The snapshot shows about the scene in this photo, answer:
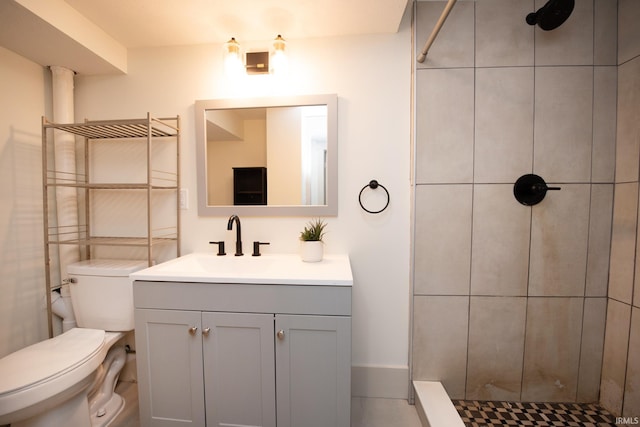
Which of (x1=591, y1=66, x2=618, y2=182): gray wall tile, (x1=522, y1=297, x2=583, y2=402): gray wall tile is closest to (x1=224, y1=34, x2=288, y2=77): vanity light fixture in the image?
(x1=591, y1=66, x2=618, y2=182): gray wall tile

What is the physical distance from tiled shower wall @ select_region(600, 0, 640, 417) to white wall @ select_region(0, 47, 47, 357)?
3.25 m

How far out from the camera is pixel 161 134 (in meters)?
1.55

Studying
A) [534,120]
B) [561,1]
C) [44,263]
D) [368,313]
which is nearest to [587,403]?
[368,313]

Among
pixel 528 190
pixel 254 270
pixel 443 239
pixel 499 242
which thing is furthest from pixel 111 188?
pixel 528 190

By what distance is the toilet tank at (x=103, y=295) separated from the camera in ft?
4.57

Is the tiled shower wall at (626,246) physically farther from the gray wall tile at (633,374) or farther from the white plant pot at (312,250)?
the white plant pot at (312,250)

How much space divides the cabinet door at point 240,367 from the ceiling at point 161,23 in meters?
1.51

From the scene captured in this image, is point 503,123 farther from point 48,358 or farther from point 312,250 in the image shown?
point 48,358

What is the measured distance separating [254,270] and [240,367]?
1.56 feet

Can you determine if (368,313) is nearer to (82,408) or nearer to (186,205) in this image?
(186,205)

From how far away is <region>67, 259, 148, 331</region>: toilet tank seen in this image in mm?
1394

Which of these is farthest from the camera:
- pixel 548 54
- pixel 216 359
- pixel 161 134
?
pixel 161 134

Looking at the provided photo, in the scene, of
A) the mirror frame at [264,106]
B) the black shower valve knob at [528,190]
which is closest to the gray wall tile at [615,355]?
the black shower valve knob at [528,190]

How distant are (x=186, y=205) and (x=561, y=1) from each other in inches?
88.5
